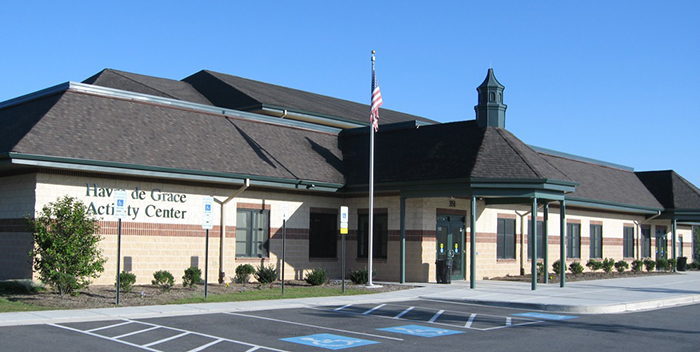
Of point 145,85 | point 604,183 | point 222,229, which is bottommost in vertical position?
point 222,229

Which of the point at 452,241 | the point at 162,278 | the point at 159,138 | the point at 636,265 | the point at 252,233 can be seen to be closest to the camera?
A: the point at 162,278

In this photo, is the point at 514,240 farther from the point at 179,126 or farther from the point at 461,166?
the point at 179,126

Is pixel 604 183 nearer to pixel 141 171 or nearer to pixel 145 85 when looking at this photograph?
pixel 145 85

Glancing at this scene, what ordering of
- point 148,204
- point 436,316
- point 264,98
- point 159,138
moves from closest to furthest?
point 436,316, point 148,204, point 159,138, point 264,98

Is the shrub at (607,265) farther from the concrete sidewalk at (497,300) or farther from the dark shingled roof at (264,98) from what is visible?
the dark shingled roof at (264,98)

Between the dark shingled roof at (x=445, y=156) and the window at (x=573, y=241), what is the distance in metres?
8.97

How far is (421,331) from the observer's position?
14344 millimetres

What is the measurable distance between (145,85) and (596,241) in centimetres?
2355

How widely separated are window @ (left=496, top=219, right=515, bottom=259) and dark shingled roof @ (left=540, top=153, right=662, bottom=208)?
3.63 m

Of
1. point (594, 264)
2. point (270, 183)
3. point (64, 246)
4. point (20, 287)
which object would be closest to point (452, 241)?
point (270, 183)

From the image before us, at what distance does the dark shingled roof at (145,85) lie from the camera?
34.5 meters

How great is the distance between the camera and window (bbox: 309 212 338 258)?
90.9ft

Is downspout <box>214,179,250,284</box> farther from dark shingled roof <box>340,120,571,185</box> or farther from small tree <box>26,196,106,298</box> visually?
small tree <box>26,196,106,298</box>

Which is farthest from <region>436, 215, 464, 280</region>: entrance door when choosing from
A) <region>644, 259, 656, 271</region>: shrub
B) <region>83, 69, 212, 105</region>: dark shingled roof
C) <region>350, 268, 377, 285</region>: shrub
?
<region>644, 259, 656, 271</region>: shrub
